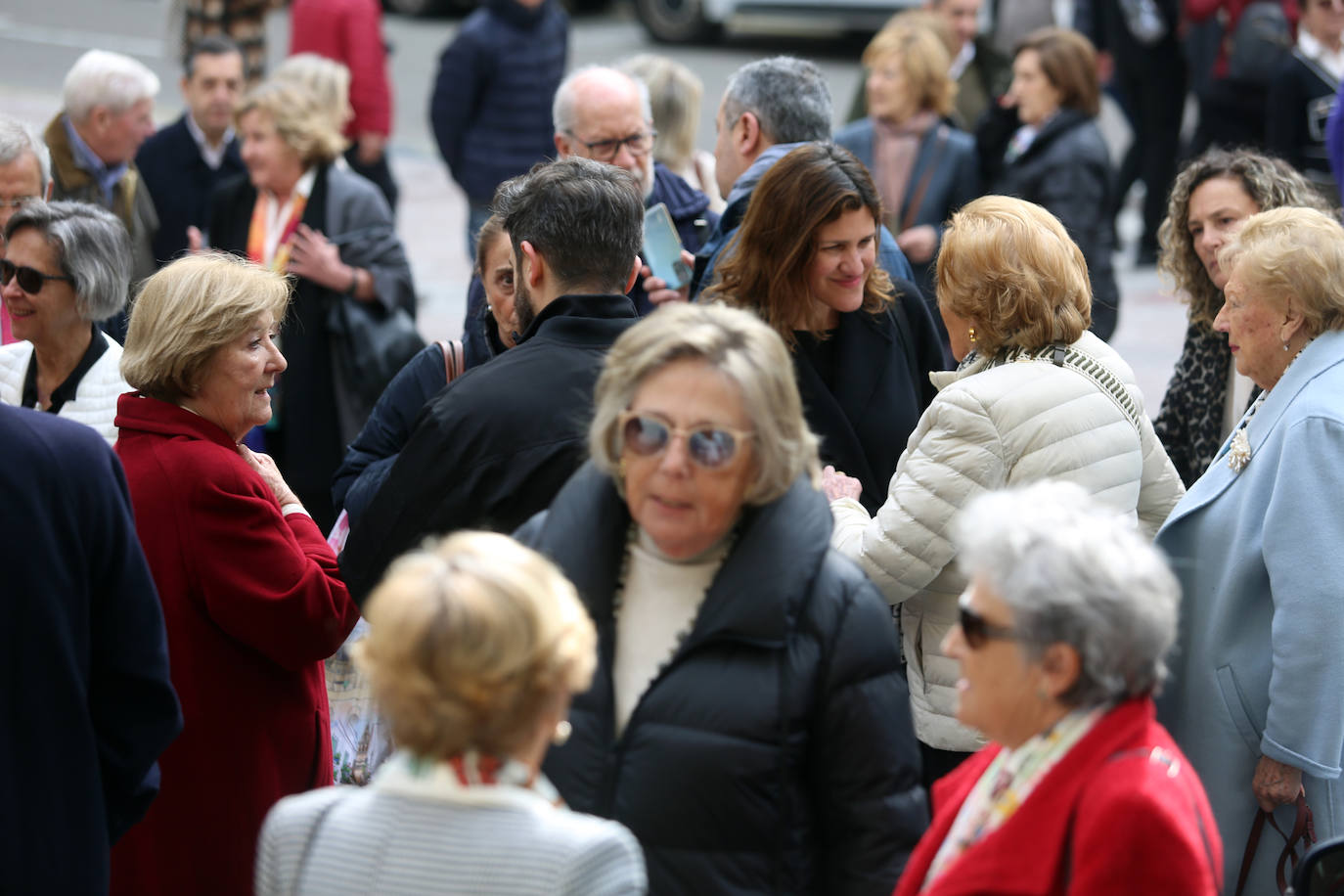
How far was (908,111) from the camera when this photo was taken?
7055 mm

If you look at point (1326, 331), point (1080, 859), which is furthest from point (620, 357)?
point (1326, 331)

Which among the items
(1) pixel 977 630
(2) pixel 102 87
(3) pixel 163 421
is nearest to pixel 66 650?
(3) pixel 163 421

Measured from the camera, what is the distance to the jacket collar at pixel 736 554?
247 centimetres

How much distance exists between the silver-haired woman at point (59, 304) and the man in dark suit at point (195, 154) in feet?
8.13

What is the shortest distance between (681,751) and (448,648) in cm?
66

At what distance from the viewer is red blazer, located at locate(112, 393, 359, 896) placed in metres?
3.21

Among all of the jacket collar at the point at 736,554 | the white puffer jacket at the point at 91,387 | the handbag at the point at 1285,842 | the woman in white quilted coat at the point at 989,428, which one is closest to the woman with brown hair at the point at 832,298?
the woman in white quilted coat at the point at 989,428

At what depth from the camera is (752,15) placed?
15.7m

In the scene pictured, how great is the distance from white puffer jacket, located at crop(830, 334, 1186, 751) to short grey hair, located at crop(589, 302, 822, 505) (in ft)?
2.48

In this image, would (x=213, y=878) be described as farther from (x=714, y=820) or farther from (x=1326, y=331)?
(x=1326, y=331)

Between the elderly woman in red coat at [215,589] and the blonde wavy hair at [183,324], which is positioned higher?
the blonde wavy hair at [183,324]

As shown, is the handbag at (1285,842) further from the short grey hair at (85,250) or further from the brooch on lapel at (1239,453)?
the short grey hair at (85,250)

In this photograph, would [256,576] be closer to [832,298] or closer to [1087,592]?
[832,298]

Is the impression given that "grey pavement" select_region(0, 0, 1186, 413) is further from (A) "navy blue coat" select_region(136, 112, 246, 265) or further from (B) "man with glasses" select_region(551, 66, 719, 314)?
(B) "man with glasses" select_region(551, 66, 719, 314)
